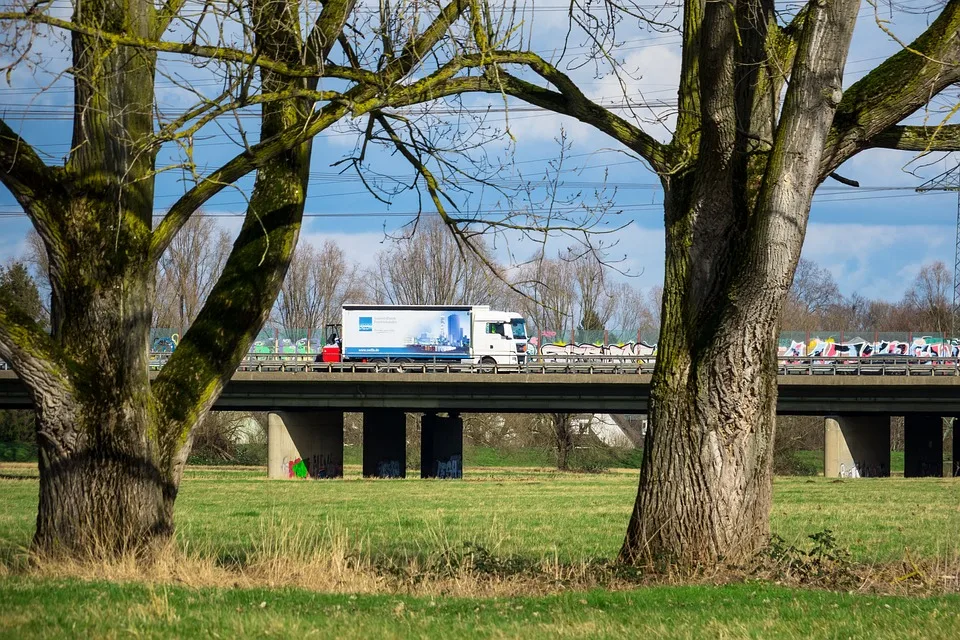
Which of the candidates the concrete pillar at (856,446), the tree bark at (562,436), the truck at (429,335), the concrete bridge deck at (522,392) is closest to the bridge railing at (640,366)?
the concrete bridge deck at (522,392)

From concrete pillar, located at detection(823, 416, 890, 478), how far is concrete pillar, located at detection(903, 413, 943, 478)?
2.16 metres

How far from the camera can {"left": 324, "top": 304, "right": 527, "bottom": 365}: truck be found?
5131 cm

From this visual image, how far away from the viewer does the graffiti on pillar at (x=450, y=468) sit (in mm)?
46531

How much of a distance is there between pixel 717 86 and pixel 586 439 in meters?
53.7

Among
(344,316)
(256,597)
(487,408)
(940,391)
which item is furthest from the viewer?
(344,316)

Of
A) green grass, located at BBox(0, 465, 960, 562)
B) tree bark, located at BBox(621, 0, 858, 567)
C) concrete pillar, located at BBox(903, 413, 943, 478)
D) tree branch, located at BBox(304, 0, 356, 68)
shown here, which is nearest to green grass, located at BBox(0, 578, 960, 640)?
tree bark, located at BBox(621, 0, 858, 567)

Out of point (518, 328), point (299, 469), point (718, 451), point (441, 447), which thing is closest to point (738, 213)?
point (718, 451)

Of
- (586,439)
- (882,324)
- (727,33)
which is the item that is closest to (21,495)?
(727,33)

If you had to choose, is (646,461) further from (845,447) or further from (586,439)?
(586,439)

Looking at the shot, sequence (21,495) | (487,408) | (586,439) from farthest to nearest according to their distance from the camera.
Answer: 1. (586,439)
2. (487,408)
3. (21,495)

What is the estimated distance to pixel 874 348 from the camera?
5475 cm

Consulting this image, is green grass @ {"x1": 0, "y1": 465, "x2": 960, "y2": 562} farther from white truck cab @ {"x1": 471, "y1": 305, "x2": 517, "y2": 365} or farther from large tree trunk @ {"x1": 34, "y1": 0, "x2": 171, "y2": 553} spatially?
white truck cab @ {"x1": 471, "y1": 305, "x2": 517, "y2": 365}

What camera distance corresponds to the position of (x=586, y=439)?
200 feet

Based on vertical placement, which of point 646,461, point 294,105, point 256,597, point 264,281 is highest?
point 294,105
